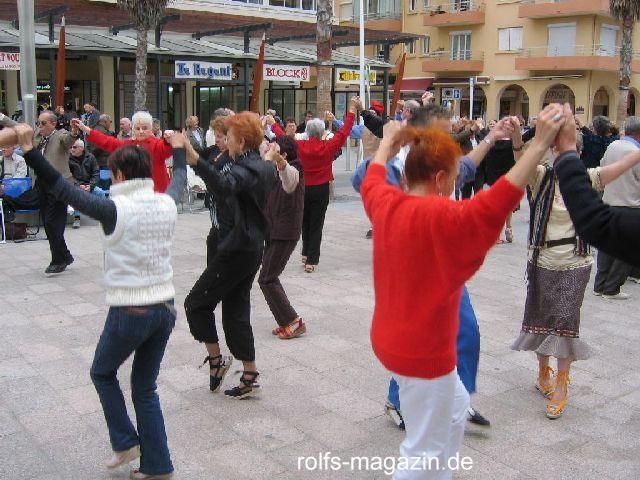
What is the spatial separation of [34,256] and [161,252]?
654 centimetres

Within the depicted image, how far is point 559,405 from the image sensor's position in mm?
4637

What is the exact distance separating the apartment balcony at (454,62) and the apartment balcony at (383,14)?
3.35 metres

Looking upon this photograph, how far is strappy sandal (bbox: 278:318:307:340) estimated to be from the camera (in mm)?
6125

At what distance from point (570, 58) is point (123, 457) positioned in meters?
37.1

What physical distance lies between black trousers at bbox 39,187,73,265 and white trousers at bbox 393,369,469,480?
653cm

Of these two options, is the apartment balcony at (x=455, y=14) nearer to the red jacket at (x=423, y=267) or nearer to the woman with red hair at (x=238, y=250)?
the woman with red hair at (x=238, y=250)

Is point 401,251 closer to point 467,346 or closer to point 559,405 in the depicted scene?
point 467,346

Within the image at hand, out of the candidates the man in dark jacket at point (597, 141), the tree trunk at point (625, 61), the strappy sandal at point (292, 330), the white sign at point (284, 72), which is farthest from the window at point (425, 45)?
the strappy sandal at point (292, 330)

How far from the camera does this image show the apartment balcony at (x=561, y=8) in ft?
117

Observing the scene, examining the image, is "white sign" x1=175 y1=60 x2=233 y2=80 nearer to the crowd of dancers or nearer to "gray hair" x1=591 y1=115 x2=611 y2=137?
"gray hair" x1=591 y1=115 x2=611 y2=137

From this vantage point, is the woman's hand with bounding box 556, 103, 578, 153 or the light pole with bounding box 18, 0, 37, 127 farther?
the light pole with bounding box 18, 0, 37, 127

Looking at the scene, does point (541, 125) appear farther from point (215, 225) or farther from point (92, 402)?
point (92, 402)

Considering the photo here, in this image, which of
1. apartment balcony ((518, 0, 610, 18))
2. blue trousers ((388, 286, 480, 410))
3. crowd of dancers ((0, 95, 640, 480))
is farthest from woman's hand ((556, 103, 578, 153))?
apartment balcony ((518, 0, 610, 18))

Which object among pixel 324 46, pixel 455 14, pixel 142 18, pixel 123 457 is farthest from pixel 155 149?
pixel 455 14
